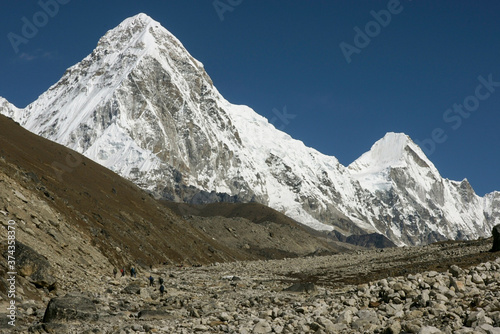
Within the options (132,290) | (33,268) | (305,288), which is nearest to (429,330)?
(305,288)

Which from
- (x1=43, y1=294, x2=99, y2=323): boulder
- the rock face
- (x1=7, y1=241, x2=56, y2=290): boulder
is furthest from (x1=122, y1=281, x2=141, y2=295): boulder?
the rock face

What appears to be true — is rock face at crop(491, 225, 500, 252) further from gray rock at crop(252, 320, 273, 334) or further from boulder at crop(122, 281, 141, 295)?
gray rock at crop(252, 320, 273, 334)

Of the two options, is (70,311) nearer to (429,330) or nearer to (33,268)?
(33,268)

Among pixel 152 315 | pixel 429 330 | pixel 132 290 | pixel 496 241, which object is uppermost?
pixel 496 241

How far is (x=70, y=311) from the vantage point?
26.0 m

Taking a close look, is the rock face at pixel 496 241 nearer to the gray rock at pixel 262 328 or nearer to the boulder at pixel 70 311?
the gray rock at pixel 262 328

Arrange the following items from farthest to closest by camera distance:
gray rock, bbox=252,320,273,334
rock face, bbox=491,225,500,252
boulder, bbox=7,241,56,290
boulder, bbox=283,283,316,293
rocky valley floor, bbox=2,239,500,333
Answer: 1. rock face, bbox=491,225,500,252
2. boulder, bbox=283,283,316,293
3. boulder, bbox=7,241,56,290
4. gray rock, bbox=252,320,273,334
5. rocky valley floor, bbox=2,239,500,333

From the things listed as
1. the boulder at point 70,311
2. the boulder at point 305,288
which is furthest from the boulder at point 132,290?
the boulder at point 305,288

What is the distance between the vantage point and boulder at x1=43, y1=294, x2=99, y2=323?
25344 millimetres

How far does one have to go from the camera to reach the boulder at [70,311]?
25344 mm

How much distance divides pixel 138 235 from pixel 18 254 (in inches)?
1613

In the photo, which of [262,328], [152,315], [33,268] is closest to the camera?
[262,328]

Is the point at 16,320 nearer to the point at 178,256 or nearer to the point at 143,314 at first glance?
the point at 143,314

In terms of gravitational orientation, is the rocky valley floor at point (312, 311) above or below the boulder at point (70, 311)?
above
